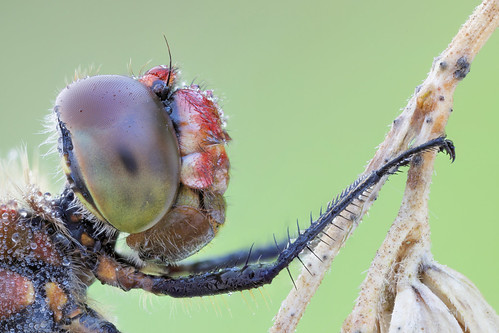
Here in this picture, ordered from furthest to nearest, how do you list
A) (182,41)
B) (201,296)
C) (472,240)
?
(182,41) → (472,240) → (201,296)

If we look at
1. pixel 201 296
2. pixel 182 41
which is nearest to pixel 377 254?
pixel 201 296

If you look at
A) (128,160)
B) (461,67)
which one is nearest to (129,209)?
(128,160)

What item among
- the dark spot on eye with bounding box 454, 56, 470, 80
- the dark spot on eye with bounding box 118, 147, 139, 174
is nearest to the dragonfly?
the dark spot on eye with bounding box 118, 147, 139, 174

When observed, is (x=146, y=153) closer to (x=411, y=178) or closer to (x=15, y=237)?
(x=15, y=237)

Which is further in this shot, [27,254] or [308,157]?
[308,157]

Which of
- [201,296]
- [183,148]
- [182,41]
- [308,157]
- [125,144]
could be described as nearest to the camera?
Result: [125,144]

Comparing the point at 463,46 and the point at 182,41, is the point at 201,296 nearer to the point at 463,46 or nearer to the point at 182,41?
the point at 463,46

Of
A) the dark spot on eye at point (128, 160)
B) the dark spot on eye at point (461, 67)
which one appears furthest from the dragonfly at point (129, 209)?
the dark spot on eye at point (461, 67)
